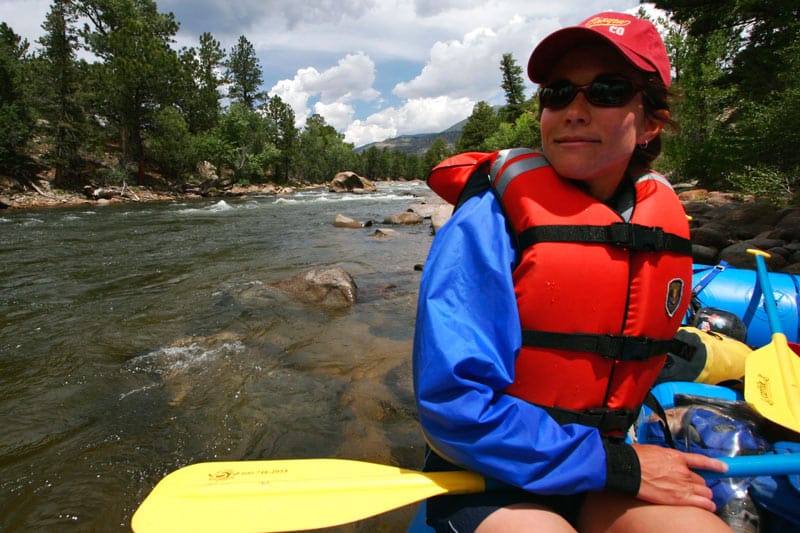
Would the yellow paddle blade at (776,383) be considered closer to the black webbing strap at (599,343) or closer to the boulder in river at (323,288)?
Result: the black webbing strap at (599,343)

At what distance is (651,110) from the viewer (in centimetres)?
139

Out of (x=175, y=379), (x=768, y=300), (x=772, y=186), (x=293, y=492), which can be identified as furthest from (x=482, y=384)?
(x=772, y=186)

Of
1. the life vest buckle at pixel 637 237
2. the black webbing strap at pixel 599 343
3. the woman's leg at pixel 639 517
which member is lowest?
the woman's leg at pixel 639 517

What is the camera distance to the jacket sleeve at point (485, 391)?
41.8 inches

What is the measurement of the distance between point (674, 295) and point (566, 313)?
1.59 ft

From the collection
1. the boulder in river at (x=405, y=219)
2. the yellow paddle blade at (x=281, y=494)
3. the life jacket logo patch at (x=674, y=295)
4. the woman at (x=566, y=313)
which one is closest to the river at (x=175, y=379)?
the yellow paddle blade at (x=281, y=494)

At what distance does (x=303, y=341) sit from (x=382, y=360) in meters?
0.94

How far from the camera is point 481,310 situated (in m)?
1.15

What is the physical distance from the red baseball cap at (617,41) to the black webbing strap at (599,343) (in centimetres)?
83

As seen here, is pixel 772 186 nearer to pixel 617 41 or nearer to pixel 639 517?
pixel 617 41

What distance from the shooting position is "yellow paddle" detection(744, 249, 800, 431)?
171 cm

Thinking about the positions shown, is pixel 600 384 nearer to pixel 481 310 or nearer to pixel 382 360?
pixel 481 310

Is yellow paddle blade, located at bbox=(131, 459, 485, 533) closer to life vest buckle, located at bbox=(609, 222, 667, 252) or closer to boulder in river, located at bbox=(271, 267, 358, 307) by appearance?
life vest buckle, located at bbox=(609, 222, 667, 252)

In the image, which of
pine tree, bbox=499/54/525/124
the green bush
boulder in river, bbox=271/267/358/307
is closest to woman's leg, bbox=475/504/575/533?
boulder in river, bbox=271/267/358/307
